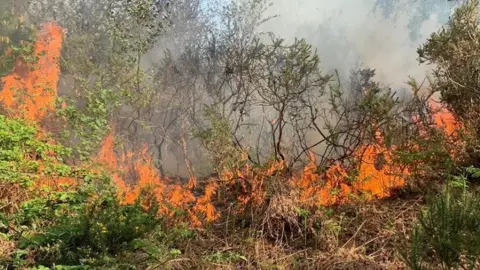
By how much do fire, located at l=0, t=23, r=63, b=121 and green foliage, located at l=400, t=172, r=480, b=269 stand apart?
7.26 m

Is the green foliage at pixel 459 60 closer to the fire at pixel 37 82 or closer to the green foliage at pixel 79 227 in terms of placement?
the green foliage at pixel 79 227

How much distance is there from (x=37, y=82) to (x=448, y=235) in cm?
921

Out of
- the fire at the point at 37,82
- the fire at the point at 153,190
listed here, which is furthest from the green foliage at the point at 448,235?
the fire at the point at 37,82

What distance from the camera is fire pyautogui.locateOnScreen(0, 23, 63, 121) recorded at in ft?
30.1

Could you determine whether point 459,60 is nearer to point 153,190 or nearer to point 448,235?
point 448,235

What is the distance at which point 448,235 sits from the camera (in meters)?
3.21

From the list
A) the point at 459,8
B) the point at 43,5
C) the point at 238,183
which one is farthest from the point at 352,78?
the point at 43,5

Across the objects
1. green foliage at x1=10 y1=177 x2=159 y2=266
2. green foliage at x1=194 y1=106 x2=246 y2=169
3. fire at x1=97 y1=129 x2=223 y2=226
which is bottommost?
green foliage at x1=10 y1=177 x2=159 y2=266

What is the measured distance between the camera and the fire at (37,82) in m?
9.17

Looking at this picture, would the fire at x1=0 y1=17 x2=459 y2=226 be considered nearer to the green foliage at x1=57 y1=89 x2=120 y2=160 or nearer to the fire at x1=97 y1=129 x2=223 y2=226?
the fire at x1=97 y1=129 x2=223 y2=226

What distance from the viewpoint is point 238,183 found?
24.8ft

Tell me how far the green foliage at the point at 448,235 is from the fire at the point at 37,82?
7263mm

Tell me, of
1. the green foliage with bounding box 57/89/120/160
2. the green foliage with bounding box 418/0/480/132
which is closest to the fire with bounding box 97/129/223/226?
the green foliage with bounding box 57/89/120/160

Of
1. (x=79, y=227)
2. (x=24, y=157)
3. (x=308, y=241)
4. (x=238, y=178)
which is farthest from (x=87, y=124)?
(x=308, y=241)
